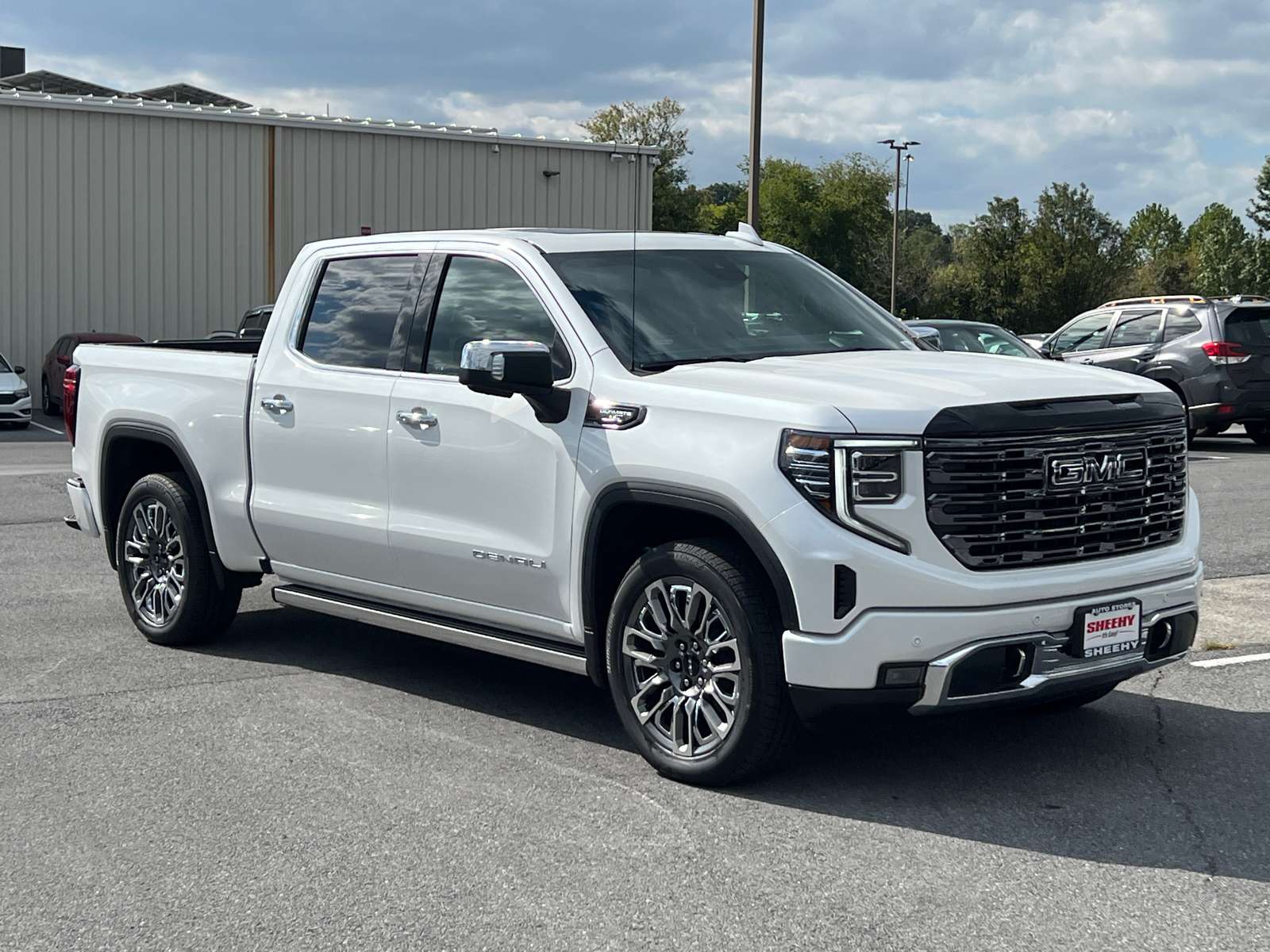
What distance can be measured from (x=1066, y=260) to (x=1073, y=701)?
7848 centimetres

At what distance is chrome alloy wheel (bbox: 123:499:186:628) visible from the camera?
7309mm

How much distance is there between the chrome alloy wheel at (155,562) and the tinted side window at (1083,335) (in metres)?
16.0

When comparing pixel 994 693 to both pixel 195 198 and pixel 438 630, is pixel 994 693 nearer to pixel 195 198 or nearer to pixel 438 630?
pixel 438 630

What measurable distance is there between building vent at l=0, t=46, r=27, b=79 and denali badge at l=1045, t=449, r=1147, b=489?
4752 cm

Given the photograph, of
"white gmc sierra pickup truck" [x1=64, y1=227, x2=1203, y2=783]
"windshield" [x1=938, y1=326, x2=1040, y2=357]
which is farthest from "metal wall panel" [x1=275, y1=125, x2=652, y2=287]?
"white gmc sierra pickup truck" [x1=64, y1=227, x2=1203, y2=783]

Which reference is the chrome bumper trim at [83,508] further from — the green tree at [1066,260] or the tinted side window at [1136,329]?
the green tree at [1066,260]

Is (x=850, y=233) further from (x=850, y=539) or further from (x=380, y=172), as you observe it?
(x=850, y=539)

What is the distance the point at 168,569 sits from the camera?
7371mm

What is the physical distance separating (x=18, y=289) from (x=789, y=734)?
28.6 m

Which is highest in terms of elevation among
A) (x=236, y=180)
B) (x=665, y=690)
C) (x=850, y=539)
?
(x=236, y=180)

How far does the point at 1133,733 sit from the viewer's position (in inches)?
226

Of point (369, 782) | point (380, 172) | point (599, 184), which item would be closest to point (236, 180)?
point (380, 172)

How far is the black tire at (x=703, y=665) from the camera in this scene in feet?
15.8

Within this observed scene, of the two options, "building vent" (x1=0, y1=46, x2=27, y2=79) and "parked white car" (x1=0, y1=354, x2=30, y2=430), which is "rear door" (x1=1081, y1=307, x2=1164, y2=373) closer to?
"parked white car" (x1=0, y1=354, x2=30, y2=430)
